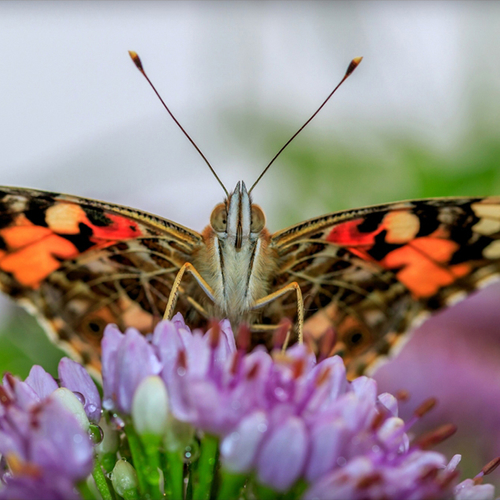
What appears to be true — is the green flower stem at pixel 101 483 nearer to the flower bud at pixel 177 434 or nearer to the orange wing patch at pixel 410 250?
the flower bud at pixel 177 434

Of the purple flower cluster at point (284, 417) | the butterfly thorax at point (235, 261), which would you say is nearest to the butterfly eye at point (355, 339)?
the butterfly thorax at point (235, 261)

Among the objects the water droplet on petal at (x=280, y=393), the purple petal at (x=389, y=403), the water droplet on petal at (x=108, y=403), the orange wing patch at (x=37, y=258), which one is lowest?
the purple petal at (x=389, y=403)

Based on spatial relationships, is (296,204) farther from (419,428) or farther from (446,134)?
(419,428)

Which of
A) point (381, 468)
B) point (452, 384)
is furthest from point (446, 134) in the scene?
point (381, 468)

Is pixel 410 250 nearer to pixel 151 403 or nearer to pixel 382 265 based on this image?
pixel 382 265

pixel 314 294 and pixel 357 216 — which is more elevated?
pixel 357 216

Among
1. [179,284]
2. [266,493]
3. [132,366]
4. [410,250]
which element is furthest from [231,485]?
[410,250]
